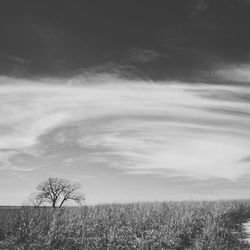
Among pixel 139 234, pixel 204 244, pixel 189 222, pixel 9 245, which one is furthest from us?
pixel 189 222

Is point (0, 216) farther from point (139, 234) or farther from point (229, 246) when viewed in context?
point (229, 246)

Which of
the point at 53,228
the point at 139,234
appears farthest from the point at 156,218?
the point at 53,228

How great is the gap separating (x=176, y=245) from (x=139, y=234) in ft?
5.79

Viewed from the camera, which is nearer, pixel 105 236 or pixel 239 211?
pixel 105 236

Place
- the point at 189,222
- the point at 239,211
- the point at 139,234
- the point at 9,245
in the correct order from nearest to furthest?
1. the point at 9,245
2. the point at 139,234
3. the point at 189,222
4. the point at 239,211

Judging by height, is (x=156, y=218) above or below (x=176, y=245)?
above

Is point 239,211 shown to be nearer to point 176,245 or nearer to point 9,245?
point 176,245

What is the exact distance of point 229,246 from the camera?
41.8 ft

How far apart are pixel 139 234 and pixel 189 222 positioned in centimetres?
351

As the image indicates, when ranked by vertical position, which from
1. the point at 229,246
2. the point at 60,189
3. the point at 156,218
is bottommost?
the point at 229,246

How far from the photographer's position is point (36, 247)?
36.3ft

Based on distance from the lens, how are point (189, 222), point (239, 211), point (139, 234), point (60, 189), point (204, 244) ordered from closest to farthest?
point (204, 244), point (139, 234), point (189, 222), point (239, 211), point (60, 189)

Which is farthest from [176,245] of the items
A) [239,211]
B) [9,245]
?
[239,211]

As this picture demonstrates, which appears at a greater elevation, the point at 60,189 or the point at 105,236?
the point at 60,189
